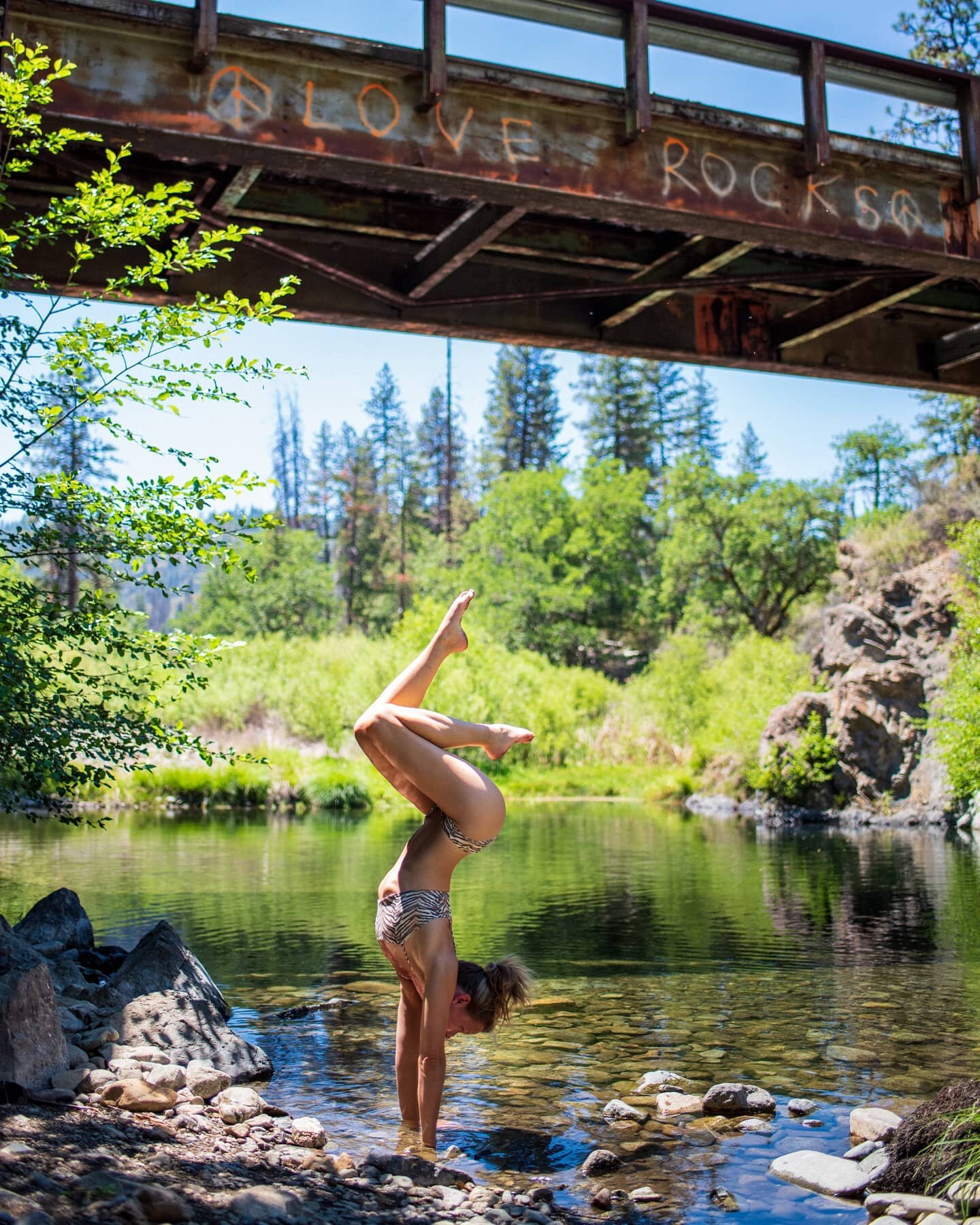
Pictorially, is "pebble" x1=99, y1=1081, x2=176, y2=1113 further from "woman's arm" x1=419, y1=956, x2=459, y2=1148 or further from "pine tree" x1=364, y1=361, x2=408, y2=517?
"pine tree" x1=364, y1=361, x2=408, y2=517

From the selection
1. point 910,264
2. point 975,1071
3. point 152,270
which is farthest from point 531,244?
point 975,1071

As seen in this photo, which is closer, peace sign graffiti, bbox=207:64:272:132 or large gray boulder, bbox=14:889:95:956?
peace sign graffiti, bbox=207:64:272:132

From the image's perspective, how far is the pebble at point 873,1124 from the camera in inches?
194

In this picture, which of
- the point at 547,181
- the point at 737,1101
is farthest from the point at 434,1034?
the point at 547,181

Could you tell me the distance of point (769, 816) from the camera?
79.7 feet

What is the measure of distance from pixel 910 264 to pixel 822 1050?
5.56m

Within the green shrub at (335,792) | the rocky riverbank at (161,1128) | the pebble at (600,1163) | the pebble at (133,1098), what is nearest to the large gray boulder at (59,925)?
the rocky riverbank at (161,1128)

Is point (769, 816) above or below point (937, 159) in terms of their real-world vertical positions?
below

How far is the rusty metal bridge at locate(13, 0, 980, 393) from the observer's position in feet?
22.1

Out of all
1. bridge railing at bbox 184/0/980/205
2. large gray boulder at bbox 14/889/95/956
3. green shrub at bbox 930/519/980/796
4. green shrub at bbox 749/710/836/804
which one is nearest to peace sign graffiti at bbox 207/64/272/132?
bridge railing at bbox 184/0/980/205

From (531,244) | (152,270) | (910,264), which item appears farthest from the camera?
(531,244)

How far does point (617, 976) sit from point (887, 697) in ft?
54.2

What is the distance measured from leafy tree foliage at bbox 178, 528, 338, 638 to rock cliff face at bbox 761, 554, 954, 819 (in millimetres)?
46658

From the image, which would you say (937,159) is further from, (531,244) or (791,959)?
(791,959)
